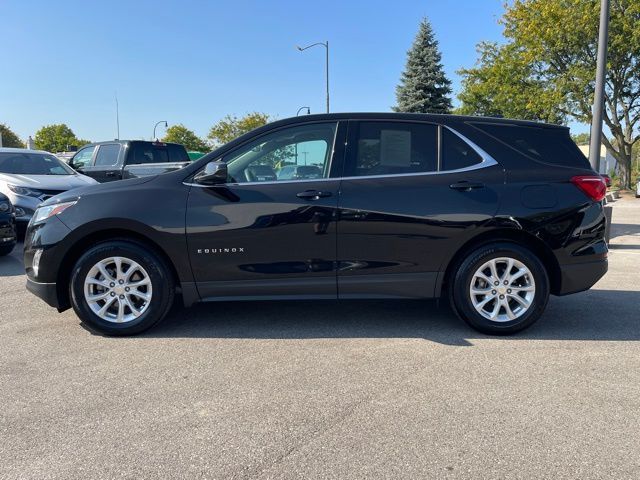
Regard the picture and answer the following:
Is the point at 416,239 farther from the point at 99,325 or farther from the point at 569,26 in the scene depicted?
the point at 569,26

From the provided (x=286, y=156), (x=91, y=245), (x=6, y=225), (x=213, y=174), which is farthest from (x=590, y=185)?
(x=6, y=225)

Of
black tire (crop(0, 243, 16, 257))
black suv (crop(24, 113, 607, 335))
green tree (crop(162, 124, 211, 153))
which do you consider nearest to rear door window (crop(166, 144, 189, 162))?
black tire (crop(0, 243, 16, 257))

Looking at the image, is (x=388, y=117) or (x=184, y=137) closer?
(x=388, y=117)

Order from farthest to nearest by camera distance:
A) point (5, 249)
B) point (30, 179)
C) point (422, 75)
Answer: point (422, 75), point (30, 179), point (5, 249)

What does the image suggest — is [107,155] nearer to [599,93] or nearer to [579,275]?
[599,93]

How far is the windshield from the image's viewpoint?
9.58 meters

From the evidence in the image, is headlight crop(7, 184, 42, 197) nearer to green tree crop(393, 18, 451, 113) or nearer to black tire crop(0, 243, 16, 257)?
black tire crop(0, 243, 16, 257)

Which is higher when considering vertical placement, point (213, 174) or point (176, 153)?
point (176, 153)

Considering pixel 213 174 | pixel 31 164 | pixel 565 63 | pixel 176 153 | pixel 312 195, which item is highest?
pixel 565 63

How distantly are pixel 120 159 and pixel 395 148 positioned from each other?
9399 millimetres

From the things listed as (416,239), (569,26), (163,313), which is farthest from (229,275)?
(569,26)

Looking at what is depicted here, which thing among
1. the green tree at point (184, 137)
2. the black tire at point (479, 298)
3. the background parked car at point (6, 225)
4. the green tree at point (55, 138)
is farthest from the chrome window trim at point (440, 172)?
the green tree at point (55, 138)

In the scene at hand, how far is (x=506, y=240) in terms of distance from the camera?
4.17 m

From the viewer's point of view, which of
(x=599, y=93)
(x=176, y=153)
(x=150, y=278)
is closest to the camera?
(x=150, y=278)
